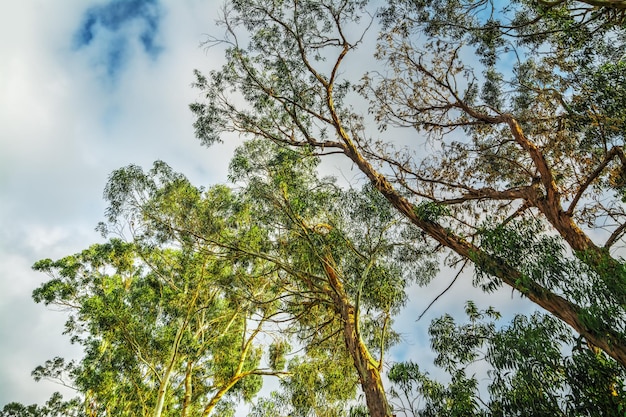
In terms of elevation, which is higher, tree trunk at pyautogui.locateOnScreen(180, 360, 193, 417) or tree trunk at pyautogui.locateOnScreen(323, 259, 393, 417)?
tree trunk at pyautogui.locateOnScreen(180, 360, 193, 417)

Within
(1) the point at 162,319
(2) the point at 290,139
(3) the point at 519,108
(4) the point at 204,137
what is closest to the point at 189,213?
(4) the point at 204,137

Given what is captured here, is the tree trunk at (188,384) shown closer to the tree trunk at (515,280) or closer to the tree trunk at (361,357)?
the tree trunk at (361,357)

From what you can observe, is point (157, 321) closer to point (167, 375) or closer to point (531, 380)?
point (167, 375)

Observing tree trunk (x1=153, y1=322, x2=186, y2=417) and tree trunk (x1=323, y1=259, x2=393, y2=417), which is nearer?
tree trunk (x1=323, y1=259, x2=393, y2=417)

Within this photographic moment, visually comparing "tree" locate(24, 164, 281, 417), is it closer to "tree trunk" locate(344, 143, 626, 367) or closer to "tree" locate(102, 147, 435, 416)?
"tree" locate(102, 147, 435, 416)

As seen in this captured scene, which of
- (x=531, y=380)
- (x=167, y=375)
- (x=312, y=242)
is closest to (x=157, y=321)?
(x=167, y=375)

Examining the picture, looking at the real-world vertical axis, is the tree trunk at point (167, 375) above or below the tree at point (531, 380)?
above

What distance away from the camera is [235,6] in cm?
988

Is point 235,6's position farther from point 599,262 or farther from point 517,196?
point 599,262

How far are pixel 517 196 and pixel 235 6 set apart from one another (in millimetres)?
8403

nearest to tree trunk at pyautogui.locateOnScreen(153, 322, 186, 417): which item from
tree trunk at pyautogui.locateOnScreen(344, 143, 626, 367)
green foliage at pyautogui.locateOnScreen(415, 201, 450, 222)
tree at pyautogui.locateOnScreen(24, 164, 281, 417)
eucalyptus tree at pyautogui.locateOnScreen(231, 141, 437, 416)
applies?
tree at pyautogui.locateOnScreen(24, 164, 281, 417)

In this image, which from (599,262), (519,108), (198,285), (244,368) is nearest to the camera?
(599,262)

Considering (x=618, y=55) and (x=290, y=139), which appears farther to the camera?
(x=290, y=139)

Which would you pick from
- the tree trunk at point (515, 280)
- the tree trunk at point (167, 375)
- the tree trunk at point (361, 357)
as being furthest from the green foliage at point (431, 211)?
the tree trunk at point (167, 375)
